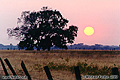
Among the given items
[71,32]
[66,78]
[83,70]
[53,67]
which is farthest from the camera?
[71,32]

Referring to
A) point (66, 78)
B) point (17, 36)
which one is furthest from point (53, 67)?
point (17, 36)

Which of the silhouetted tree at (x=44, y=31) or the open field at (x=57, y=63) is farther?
the silhouetted tree at (x=44, y=31)

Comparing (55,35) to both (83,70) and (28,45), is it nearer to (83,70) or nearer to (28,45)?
(28,45)

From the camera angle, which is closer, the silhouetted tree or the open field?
the open field

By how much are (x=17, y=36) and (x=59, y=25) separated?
40.4 ft

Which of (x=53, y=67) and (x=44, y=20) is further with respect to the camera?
(x=44, y=20)

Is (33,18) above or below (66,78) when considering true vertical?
above

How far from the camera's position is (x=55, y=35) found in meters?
69.2

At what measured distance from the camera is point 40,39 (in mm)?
70250

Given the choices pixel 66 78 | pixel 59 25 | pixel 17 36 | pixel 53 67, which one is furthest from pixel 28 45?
pixel 66 78

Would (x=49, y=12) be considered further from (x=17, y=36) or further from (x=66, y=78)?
(x=66, y=78)

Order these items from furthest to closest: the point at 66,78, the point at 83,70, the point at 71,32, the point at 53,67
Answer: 1. the point at 71,32
2. the point at 53,67
3. the point at 83,70
4. the point at 66,78

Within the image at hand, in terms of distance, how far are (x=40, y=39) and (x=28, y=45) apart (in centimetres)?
425

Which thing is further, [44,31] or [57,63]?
[44,31]
